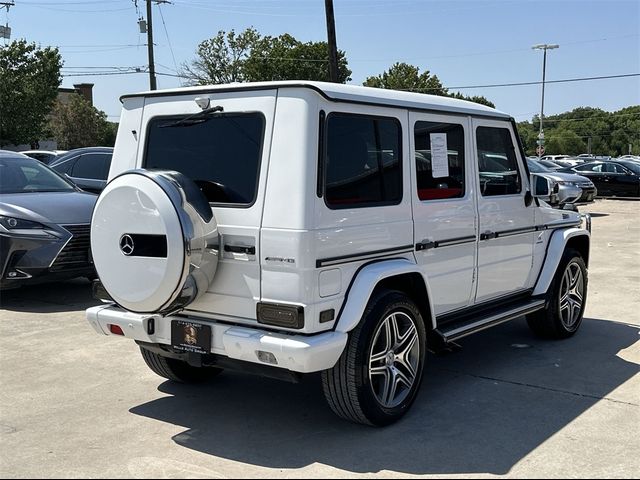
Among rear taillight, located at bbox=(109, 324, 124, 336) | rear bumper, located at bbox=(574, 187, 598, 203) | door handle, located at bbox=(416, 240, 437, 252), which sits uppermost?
door handle, located at bbox=(416, 240, 437, 252)

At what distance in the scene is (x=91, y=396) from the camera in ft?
16.1

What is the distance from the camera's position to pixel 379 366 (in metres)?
4.26

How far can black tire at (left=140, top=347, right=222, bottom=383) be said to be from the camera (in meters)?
4.98

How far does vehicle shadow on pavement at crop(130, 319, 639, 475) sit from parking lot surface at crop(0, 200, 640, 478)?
0.5 inches

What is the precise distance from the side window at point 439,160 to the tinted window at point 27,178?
563 cm

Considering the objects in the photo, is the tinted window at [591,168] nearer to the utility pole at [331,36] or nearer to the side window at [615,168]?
the side window at [615,168]

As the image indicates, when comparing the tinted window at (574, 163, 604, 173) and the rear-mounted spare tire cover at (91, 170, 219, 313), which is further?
the tinted window at (574, 163, 604, 173)

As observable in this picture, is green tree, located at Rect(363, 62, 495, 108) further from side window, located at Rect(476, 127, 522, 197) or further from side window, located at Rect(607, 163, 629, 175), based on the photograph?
side window, located at Rect(476, 127, 522, 197)

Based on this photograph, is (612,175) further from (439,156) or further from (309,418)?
(309,418)

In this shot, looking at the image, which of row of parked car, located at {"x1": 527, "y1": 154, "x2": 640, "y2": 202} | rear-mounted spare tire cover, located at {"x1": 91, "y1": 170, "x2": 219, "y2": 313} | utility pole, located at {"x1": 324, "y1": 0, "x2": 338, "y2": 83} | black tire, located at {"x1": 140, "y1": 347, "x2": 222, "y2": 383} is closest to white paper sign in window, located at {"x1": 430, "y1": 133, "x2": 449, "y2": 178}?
rear-mounted spare tire cover, located at {"x1": 91, "y1": 170, "x2": 219, "y2": 313}

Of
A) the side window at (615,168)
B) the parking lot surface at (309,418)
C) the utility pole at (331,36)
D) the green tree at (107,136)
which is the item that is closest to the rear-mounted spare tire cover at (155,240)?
the parking lot surface at (309,418)

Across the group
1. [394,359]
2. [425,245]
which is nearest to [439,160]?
[425,245]

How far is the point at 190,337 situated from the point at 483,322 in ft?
7.44

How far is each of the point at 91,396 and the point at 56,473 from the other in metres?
1.28
